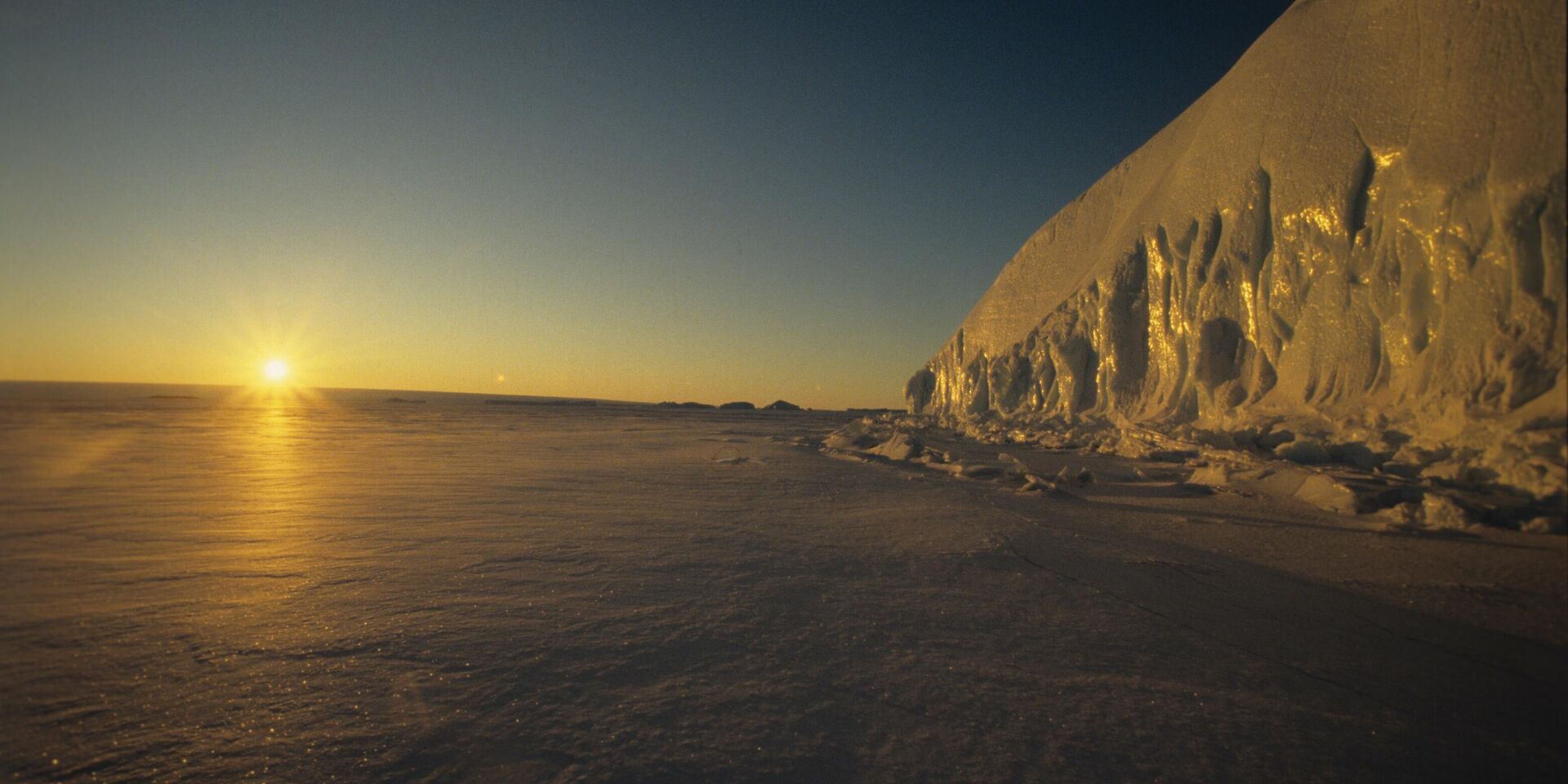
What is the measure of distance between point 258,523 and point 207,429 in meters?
18.9

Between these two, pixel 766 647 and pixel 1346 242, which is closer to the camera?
pixel 766 647

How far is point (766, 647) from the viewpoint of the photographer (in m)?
2.60

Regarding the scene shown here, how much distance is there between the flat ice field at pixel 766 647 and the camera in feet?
5.99

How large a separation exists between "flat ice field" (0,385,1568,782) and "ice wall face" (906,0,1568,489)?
141 cm

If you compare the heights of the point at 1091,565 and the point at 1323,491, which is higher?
the point at 1323,491

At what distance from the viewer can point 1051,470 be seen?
31.4 feet

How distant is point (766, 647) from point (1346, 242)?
1125cm

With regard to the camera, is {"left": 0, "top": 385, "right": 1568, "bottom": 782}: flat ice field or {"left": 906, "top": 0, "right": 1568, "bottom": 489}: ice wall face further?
{"left": 906, "top": 0, "right": 1568, "bottom": 489}: ice wall face

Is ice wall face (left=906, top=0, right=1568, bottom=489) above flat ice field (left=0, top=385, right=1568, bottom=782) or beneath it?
above

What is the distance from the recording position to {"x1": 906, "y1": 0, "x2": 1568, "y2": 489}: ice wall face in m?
2.95

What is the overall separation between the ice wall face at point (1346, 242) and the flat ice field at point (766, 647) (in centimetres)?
141

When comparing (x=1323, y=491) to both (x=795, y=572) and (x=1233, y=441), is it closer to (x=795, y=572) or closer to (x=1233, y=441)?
(x=1233, y=441)

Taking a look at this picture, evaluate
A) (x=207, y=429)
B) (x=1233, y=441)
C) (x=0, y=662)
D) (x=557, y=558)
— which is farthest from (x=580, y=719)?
(x=207, y=429)

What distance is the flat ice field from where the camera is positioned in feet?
5.99
